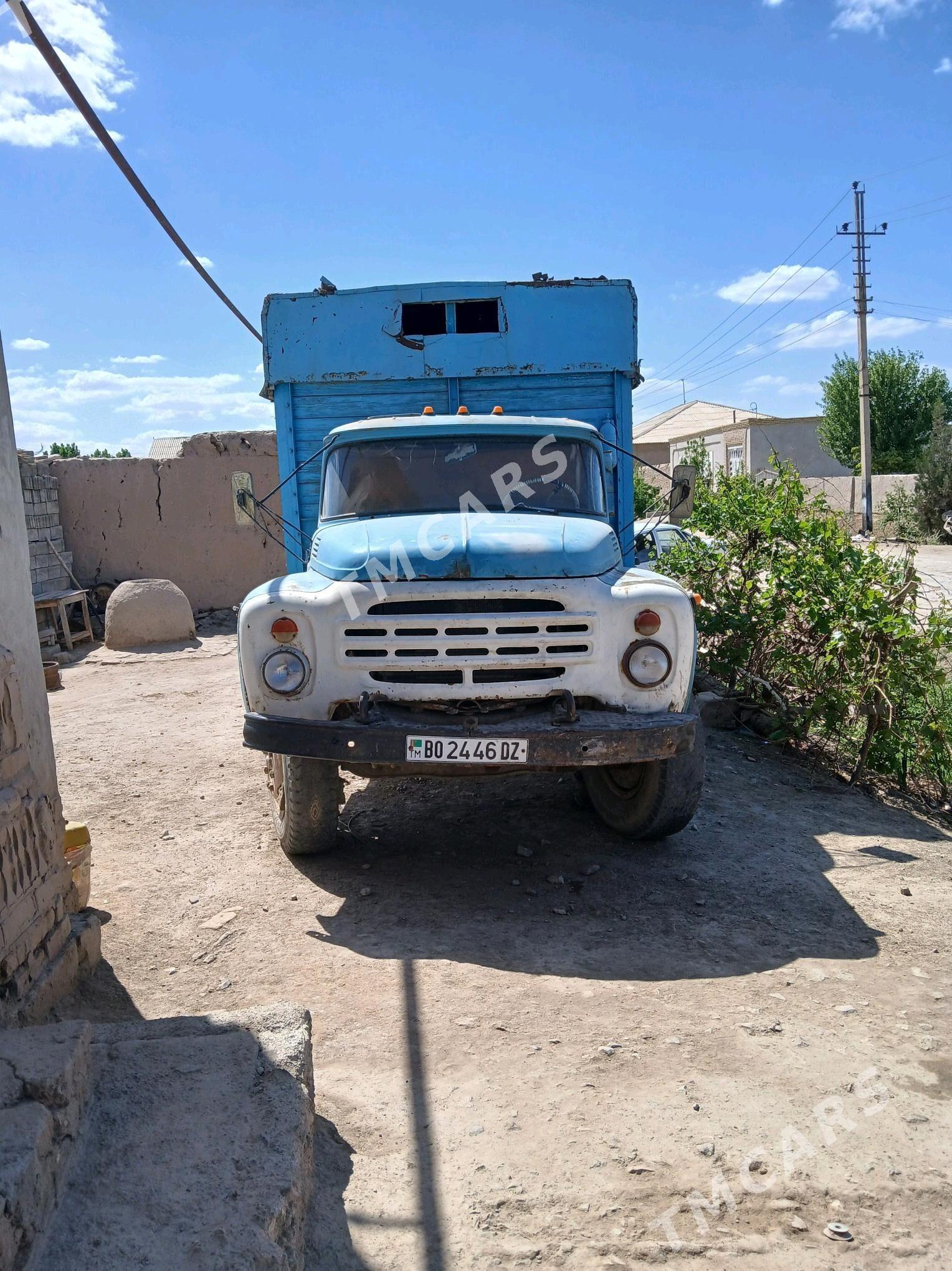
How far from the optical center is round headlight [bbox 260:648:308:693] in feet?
13.0

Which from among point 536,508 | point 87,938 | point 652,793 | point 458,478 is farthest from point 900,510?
point 87,938

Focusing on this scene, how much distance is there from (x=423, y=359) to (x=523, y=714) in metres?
2.86

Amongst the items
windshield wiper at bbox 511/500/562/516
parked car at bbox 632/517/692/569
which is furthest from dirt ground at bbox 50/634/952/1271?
windshield wiper at bbox 511/500/562/516

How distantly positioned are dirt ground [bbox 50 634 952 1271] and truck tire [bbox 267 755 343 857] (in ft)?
0.41

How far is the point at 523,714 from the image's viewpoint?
3.99 m

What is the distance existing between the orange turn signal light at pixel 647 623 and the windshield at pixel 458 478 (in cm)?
99

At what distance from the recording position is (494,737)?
3777 millimetres

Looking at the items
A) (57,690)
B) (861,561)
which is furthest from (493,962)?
(57,690)

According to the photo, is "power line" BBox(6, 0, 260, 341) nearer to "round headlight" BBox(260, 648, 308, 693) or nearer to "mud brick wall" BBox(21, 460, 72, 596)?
"round headlight" BBox(260, 648, 308, 693)

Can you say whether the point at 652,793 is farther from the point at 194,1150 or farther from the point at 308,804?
the point at 194,1150

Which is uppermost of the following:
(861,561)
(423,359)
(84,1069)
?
(423,359)

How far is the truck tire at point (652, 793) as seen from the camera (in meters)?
4.24

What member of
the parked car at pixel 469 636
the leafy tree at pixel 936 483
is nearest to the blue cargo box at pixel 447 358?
the parked car at pixel 469 636

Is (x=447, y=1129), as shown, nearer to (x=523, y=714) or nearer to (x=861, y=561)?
(x=523, y=714)
